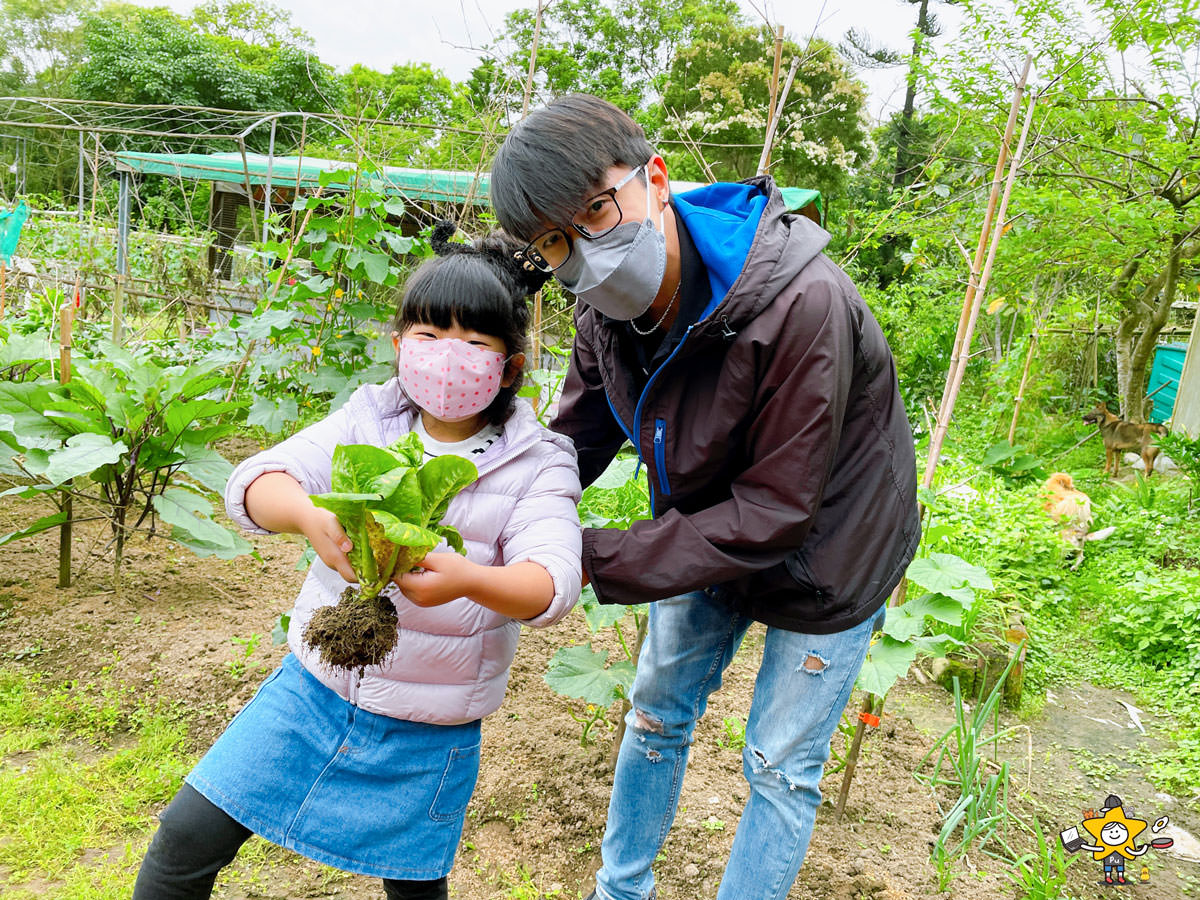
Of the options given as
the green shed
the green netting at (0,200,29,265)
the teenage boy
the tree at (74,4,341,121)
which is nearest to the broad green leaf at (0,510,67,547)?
the green netting at (0,200,29,265)

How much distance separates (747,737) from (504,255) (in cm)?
106

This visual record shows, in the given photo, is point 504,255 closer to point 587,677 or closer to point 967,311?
point 587,677

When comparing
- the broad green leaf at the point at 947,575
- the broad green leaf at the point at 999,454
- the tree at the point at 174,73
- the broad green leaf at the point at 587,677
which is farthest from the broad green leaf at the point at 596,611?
the tree at the point at 174,73

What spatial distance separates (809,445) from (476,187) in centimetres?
300

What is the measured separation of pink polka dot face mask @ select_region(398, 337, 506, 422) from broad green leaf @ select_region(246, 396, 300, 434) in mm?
2168

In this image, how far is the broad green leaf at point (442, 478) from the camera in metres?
1.22

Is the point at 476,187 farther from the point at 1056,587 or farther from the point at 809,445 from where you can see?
the point at 1056,587

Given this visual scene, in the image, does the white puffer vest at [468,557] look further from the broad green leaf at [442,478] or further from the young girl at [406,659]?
the broad green leaf at [442,478]

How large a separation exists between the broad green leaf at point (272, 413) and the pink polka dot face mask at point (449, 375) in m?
2.17

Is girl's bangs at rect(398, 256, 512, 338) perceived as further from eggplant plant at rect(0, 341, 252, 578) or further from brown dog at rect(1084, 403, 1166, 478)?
brown dog at rect(1084, 403, 1166, 478)

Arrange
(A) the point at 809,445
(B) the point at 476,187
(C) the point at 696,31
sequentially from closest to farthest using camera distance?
(A) the point at 809,445 → (B) the point at 476,187 → (C) the point at 696,31

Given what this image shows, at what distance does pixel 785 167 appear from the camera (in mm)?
19109

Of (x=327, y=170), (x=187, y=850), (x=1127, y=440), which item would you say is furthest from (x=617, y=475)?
(x=1127, y=440)

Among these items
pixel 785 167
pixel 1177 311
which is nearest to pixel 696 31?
pixel 785 167
